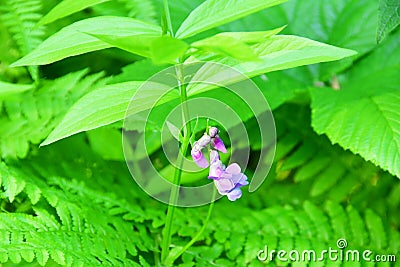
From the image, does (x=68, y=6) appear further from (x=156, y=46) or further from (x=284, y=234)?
(x=284, y=234)

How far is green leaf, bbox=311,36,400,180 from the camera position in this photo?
136 cm

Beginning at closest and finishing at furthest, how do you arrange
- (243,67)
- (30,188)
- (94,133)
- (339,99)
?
(243,67), (30,188), (339,99), (94,133)

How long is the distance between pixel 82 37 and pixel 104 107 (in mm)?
136

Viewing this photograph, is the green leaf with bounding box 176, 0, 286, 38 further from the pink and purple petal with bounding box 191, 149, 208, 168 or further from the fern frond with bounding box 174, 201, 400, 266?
the fern frond with bounding box 174, 201, 400, 266

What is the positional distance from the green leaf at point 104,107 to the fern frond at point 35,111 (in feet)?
1.72

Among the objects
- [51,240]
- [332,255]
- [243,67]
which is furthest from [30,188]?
[332,255]

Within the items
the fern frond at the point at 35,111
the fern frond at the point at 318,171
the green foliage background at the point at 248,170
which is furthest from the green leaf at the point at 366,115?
the fern frond at the point at 35,111

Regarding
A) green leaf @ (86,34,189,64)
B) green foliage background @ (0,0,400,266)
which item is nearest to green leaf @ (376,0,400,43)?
green foliage background @ (0,0,400,266)

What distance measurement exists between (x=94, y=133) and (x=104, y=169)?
0.13m

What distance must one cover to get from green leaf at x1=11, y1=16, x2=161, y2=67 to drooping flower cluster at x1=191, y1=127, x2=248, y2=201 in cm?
22

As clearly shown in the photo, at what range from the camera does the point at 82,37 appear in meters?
1.06

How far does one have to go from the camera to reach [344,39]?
1.83 m

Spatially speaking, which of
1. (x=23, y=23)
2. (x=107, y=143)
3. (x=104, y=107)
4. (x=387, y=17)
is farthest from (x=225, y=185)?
(x=23, y=23)

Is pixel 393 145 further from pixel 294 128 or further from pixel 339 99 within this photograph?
pixel 294 128
